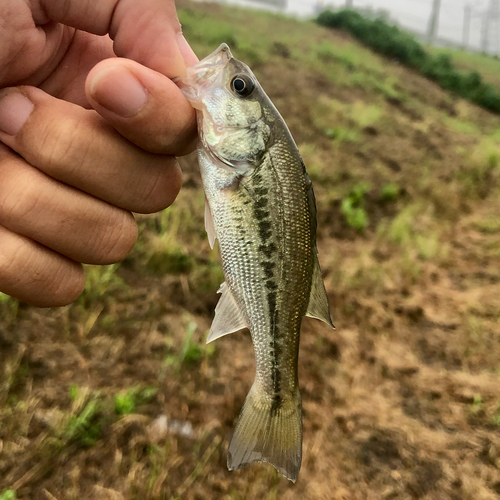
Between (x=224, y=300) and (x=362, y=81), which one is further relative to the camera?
(x=362, y=81)

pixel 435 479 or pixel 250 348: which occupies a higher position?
pixel 250 348

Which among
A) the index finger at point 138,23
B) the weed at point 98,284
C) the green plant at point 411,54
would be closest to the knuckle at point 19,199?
the index finger at point 138,23

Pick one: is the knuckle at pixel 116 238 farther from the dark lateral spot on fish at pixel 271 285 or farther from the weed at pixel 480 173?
the weed at pixel 480 173

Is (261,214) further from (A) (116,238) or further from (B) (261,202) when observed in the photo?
(A) (116,238)

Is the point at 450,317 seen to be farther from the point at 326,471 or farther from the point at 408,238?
the point at 326,471

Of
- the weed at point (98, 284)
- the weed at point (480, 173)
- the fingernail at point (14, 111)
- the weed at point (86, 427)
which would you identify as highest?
the fingernail at point (14, 111)

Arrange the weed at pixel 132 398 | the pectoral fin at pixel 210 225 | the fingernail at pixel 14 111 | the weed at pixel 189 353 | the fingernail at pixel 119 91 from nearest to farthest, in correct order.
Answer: the fingernail at pixel 119 91
the fingernail at pixel 14 111
the pectoral fin at pixel 210 225
the weed at pixel 132 398
the weed at pixel 189 353

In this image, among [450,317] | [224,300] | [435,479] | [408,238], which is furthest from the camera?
[408,238]

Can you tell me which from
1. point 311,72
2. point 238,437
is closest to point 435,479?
point 238,437
